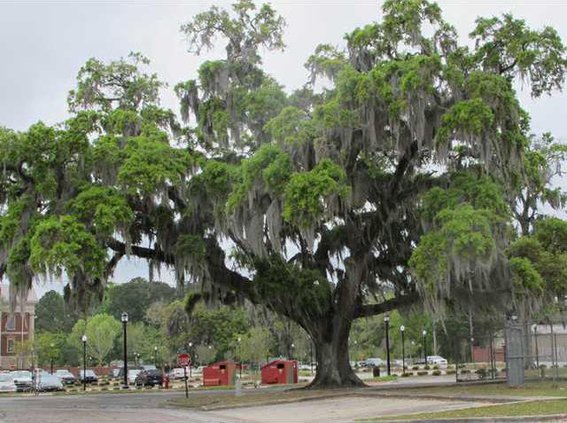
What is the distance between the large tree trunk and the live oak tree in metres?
0.08

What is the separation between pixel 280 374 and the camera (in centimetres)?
3975

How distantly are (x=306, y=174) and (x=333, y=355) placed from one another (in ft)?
31.2

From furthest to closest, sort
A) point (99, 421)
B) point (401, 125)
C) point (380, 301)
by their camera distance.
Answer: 1. point (380, 301)
2. point (401, 125)
3. point (99, 421)

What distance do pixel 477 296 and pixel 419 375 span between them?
22.0 meters

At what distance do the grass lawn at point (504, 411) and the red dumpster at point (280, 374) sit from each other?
75.7 feet

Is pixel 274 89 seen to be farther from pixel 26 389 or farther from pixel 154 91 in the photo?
pixel 26 389

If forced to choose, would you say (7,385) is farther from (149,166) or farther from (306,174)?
(306,174)

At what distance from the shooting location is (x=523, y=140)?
2400 centimetres

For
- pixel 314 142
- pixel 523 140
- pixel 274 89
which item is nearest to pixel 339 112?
pixel 314 142

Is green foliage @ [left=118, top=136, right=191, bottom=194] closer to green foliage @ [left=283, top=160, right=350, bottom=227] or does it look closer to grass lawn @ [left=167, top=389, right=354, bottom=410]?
green foliage @ [left=283, top=160, right=350, bottom=227]

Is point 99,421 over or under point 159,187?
under

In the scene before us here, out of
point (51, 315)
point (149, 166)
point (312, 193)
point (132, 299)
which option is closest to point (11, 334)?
point (132, 299)

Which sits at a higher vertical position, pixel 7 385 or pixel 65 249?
pixel 65 249

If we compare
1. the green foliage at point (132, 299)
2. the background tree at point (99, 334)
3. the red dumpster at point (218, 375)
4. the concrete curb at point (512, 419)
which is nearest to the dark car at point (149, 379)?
the red dumpster at point (218, 375)
